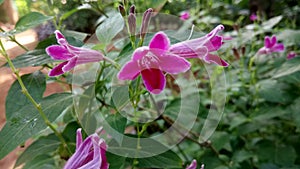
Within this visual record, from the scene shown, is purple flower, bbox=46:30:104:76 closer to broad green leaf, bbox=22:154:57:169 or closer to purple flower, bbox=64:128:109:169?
purple flower, bbox=64:128:109:169

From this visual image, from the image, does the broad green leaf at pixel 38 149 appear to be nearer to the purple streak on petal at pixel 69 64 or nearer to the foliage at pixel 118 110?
the foliage at pixel 118 110

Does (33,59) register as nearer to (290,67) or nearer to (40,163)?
(40,163)

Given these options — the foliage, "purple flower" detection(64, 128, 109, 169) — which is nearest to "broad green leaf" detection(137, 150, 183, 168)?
the foliage

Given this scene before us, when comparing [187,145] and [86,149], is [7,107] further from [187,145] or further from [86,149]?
[187,145]

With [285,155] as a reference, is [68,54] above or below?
above

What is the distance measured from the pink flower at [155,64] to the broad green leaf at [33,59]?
0.16m

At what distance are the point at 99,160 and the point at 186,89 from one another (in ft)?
0.77

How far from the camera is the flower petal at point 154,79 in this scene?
0.94ft

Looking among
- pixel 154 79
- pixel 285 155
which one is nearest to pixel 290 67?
pixel 285 155

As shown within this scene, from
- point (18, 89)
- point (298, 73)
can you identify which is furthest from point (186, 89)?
point (298, 73)

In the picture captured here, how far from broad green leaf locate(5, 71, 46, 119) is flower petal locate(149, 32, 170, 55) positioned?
8.7 inches

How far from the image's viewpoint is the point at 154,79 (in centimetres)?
29

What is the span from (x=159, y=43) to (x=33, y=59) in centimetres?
21

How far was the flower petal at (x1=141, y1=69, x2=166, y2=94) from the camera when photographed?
29 centimetres
